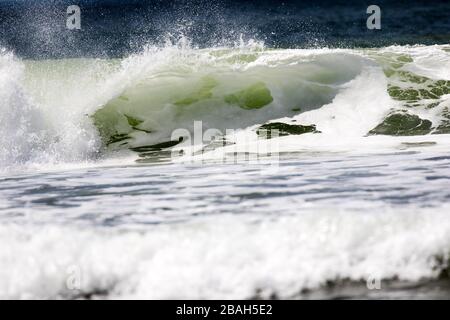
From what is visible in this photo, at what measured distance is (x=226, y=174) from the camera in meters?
6.33

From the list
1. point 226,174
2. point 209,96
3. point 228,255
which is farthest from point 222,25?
point 228,255

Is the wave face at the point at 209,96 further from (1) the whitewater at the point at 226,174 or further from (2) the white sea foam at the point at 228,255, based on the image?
(2) the white sea foam at the point at 228,255

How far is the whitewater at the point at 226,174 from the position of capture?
3.87 meters

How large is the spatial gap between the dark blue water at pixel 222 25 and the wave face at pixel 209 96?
3053 mm

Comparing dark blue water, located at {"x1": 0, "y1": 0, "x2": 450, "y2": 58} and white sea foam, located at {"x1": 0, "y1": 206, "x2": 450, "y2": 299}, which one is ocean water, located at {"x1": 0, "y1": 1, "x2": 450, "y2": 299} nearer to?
white sea foam, located at {"x1": 0, "y1": 206, "x2": 450, "y2": 299}

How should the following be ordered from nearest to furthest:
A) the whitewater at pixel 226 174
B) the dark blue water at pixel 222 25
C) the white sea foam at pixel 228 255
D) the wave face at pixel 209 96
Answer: the white sea foam at pixel 228 255 → the whitewater at pixel 226 174 → the wave face at pixel 209 96 → the dark blue water at pixel 222 25

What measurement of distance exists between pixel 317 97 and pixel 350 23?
13.1 meters

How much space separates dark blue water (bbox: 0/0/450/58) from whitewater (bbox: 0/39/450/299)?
3690 mm

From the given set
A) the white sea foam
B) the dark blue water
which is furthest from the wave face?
the white sea foam

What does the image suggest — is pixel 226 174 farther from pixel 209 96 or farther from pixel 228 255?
pixel 209 96

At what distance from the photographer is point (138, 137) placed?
8.94 meters

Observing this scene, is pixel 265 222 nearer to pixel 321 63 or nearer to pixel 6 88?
pixel 6 88

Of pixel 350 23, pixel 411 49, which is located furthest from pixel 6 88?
pixel 350 23

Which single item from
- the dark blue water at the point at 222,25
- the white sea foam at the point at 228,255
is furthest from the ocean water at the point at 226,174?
the dark blue water at the point at 222,25
